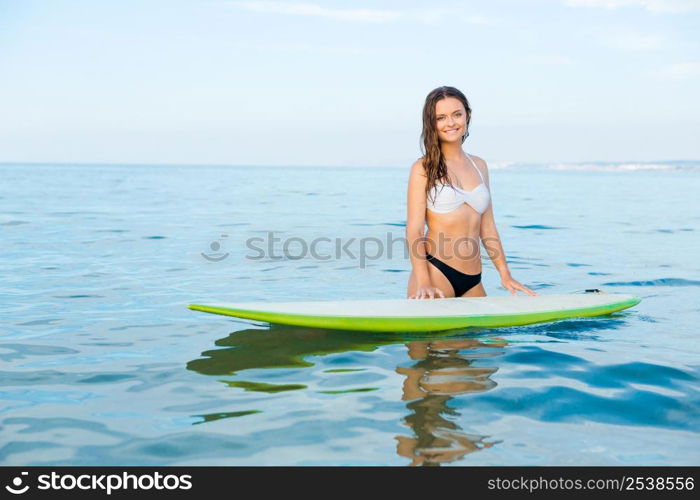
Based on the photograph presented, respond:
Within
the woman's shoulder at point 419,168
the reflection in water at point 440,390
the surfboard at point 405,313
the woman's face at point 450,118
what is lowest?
the reflection in water at point 440,390

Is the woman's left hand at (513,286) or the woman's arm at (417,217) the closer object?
the woman's arm at (417,217)

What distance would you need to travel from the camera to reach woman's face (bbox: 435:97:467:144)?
4.99m

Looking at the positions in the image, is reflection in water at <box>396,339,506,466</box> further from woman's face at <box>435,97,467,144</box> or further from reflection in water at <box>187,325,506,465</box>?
woman's face at <box>435,97,467,144</box>

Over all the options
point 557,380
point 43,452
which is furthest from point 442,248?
point 43,452

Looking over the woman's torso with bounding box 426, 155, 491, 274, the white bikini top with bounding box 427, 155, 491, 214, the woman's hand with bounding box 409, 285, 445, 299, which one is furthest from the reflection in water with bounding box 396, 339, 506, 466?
the white bikini top with bounding box 427, 155, 491, 214

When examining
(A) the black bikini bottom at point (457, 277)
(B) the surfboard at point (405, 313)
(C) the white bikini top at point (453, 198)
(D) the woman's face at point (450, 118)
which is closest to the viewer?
(B) the surfboard at point (405, 313)

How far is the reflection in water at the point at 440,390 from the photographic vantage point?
3010 millimetres

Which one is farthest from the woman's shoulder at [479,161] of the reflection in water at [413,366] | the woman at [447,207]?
the reflection in water at [413,366]

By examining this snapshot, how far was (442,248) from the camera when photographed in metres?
5.21

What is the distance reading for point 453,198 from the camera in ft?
16.8

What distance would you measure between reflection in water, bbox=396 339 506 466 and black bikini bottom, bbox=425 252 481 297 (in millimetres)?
655

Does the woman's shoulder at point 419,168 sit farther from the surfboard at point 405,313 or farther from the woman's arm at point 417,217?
the surfboard at point 405,313

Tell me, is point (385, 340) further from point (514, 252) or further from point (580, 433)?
point (514, 252)
